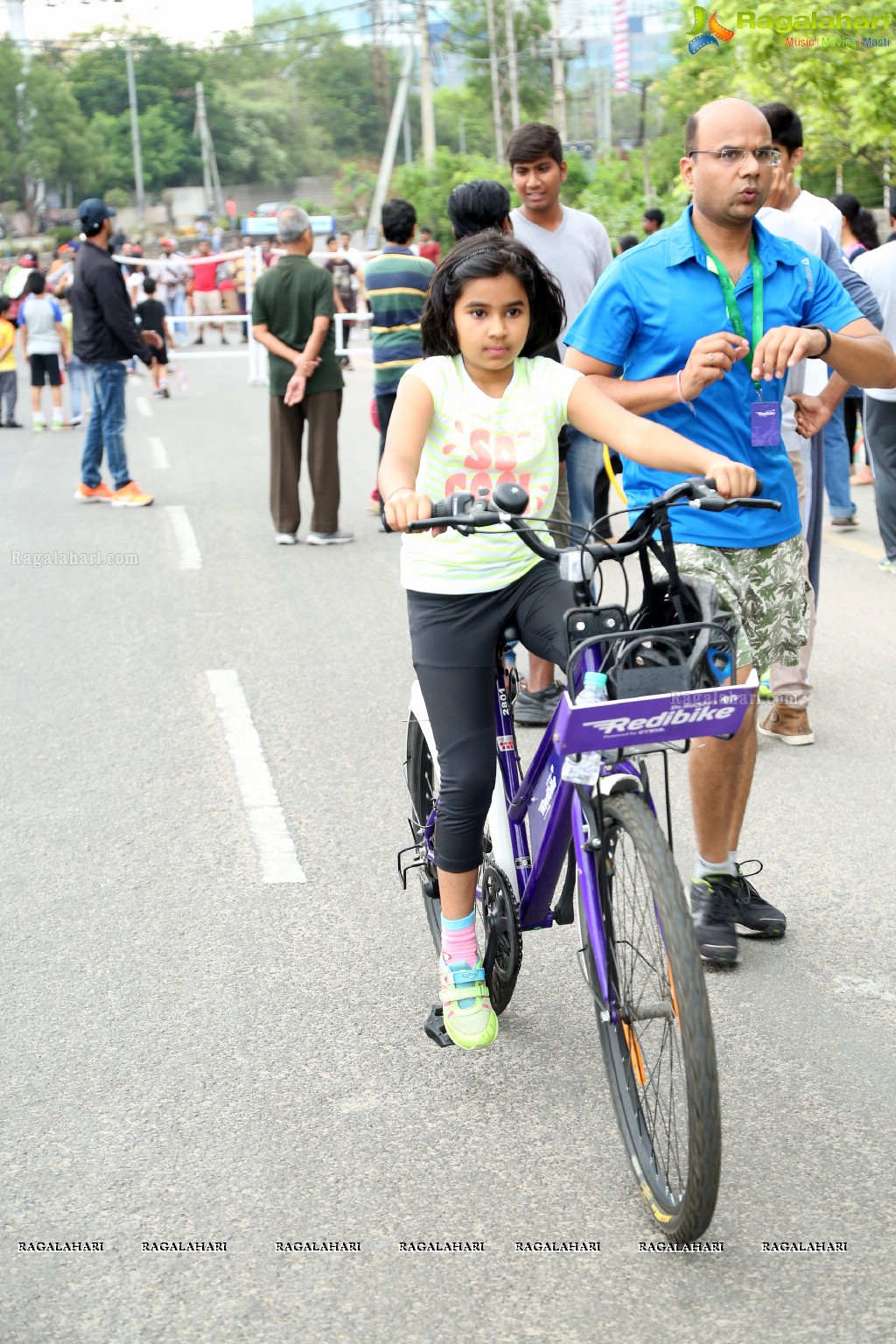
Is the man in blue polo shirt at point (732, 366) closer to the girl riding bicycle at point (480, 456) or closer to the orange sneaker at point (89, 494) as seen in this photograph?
the girl riding bicycle at point (480, 456)

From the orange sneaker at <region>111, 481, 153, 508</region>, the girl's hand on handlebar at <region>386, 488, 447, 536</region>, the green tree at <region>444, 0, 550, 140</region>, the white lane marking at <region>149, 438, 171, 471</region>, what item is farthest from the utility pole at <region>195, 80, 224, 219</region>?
the girl's hand on handlebar at <region>386, 488, 447, 536</region>

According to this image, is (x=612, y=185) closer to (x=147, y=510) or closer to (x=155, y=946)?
(x=147, y=510)

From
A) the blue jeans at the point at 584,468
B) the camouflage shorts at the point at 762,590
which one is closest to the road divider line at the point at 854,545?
the blue jeans at the point at 584,468

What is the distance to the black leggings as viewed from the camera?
11.2 feet

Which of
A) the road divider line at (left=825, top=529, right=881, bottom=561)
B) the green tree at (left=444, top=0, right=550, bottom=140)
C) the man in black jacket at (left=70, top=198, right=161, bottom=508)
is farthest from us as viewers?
the green tree at (left=444, top=0, right=550, bottom=140)

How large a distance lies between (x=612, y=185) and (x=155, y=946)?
1458 inches

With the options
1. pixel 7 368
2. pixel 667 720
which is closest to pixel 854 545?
pixel 667 720

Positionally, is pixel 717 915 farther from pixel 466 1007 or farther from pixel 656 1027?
pixel 656 1027

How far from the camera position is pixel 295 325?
10.5 meters

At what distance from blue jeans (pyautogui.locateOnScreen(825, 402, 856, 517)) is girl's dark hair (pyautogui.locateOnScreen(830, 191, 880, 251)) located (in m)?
1.64

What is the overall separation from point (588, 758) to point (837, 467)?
24.6 ft

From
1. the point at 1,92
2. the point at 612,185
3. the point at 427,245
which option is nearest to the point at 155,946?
the point at 427,245

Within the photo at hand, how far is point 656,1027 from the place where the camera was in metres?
2.97
